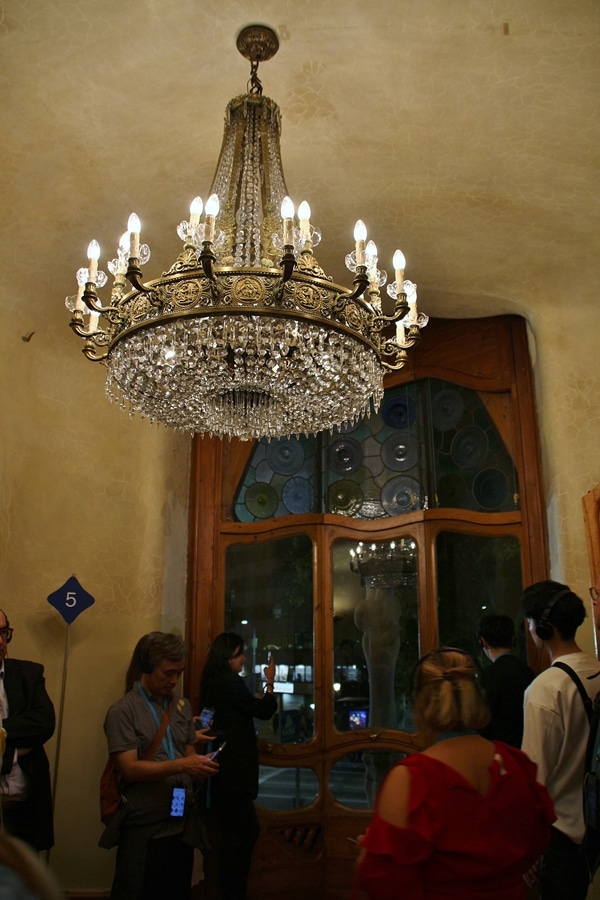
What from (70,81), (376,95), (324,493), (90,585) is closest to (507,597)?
(324,493)

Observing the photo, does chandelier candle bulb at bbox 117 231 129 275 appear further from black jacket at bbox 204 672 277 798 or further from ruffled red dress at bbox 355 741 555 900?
black jacket at bbox 204 672 277 798

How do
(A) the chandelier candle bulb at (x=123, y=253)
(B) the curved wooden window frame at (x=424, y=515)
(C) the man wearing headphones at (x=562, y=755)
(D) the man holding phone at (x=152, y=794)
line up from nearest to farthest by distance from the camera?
(C) the man wearing headphones at (x=562, y=755), (A) the chandelier candle bulb at (x=123, y=253), (D) the man holding phone at (x=152, y=794), (B) the curved wooden window frame at (x=424, y=515)

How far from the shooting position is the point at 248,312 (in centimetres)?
224

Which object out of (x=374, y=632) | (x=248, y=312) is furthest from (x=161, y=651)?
(x=374, y=632)

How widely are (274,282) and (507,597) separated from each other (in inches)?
104

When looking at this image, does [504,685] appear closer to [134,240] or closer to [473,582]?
[473,582]

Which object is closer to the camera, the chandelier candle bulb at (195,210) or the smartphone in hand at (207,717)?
the chandelier candle bulb at (195,210)

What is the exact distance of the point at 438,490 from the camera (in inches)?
176

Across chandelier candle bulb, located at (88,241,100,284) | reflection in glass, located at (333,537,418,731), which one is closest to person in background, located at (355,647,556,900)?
chandelier candle bulb, located at (88,241,100,284)

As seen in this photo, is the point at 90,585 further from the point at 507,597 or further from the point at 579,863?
the point at 579,863

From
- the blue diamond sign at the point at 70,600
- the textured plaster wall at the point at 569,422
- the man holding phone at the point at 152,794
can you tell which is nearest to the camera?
the man holding phone at the point at 152,794

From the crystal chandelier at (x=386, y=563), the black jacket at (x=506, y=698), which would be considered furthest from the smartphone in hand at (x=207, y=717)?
the black jacket at (x=506, y=698)

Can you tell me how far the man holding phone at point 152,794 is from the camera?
273cm

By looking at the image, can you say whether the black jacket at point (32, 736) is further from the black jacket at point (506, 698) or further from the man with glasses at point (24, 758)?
the black jacket at point (506, 698)
